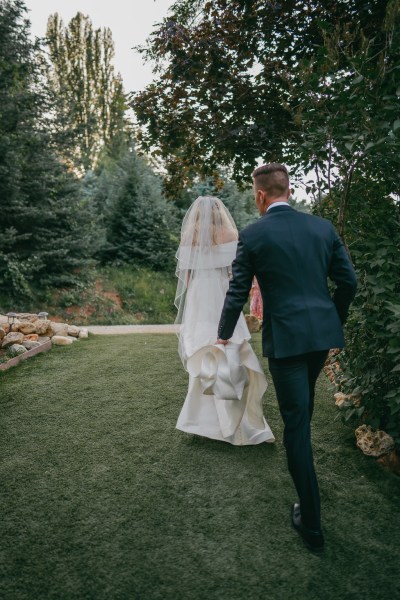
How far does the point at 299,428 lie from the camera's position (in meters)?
2.44

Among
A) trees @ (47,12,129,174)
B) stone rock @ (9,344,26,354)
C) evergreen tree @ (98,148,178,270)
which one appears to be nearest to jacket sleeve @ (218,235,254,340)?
stone rock @ (9,344,26,354)

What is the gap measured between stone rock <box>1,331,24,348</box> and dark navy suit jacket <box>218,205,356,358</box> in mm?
5642

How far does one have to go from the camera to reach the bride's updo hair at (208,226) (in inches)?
167

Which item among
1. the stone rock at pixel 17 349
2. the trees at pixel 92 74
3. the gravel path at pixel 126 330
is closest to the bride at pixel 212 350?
the stone rock at pixel 17 349

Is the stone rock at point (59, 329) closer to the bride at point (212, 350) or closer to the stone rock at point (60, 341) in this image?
the stone rock at point (60, 341)

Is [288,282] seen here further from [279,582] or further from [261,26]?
[261,26]

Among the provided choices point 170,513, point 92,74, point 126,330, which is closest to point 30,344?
point 126,330

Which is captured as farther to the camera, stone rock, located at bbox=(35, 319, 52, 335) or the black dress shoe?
stone rock, located at bbox=(35, 319, 52, 335)

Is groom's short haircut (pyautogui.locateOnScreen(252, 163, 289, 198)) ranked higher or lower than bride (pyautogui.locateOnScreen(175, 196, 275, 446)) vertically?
higher

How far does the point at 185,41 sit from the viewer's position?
5.21 meters

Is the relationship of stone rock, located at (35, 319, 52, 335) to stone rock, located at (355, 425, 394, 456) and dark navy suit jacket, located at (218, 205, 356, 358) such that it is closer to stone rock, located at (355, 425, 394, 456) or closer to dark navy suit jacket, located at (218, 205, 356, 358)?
stone rock, located at (355, 425, 394, 456)

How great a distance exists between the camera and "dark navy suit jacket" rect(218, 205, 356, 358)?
94.2 inches

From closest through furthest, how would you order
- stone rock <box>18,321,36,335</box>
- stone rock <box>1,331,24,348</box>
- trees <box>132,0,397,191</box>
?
trees <box>132,0,397,191</box>
stone rock <box>1,331,24,348</box>
stone rock <box>18,321,36,335</box>

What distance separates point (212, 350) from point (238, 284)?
1.19 meters
